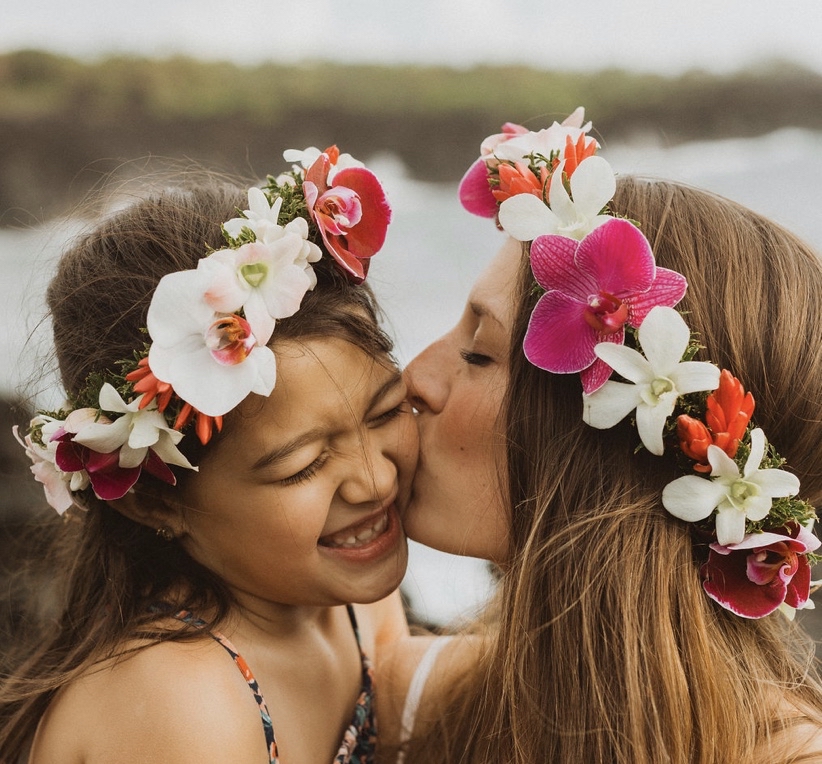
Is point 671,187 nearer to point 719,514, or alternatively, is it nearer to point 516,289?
point 516,289

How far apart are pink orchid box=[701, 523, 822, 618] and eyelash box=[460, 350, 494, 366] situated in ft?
1.49

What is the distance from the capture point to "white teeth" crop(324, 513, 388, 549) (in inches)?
57.9

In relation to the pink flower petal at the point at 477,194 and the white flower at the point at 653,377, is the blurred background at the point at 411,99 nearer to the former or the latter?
the pink flower petal at the point at 477,194

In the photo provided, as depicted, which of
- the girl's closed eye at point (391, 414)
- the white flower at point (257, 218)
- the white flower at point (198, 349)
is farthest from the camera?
the girl's closed eye at point (391, 414)

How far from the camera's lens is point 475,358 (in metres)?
1.52

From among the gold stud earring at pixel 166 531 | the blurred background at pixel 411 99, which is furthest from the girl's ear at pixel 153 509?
the blurred background at pixel 411 99

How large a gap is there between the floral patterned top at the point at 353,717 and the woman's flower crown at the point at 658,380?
2.17 ft

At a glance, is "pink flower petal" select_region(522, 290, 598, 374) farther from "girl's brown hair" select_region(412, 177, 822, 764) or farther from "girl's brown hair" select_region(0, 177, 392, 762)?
"girl's brown hair" select_region(0, 177, 392, 762)

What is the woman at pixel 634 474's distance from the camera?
1.27 metres

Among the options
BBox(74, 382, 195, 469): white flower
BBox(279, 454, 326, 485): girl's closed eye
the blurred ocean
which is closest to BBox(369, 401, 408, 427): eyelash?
BBox(279, 454, 326, 485): girl's closed eye

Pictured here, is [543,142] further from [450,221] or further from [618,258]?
[450,221]

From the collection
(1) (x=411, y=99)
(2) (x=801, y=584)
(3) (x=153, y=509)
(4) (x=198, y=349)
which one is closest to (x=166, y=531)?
(3) (x=153, y=509)

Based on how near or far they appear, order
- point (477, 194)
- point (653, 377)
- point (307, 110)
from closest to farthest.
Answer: point (653, 377) → point (477, 194) → point (307, 110)

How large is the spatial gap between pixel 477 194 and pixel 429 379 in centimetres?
35
